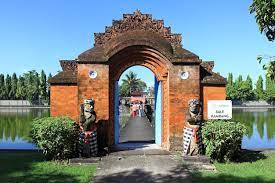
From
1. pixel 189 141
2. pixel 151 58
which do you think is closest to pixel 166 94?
pixel 151 58

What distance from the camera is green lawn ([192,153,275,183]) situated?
9.80 meters

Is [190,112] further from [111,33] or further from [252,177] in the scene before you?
[111,33]

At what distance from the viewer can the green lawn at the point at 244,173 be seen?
32.2ft

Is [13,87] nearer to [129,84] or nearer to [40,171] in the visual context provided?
[129,84]

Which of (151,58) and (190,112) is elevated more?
(151,58)

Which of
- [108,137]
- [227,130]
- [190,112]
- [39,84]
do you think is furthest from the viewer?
[39,84]

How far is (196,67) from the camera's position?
Result: 1343cm

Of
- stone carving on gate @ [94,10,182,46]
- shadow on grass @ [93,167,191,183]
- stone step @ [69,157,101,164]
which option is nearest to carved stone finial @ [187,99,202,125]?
shadow on grass @ [93,167,191,183]

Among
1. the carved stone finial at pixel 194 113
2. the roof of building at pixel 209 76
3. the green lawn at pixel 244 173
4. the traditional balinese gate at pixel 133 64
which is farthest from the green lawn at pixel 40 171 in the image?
the roof of building at pixel 209 76

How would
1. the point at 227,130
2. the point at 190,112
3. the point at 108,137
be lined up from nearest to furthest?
1. the point at 227,130
2. the point at 190,112
3. the point at 108,137

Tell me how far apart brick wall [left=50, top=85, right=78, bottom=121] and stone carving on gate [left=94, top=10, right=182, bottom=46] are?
78.0 inches

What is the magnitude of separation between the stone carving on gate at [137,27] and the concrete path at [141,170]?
13.7 feet

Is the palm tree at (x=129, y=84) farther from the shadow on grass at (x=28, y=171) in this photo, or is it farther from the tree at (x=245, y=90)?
the shadow on grass at (x=28, y=171)

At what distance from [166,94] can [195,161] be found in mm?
3103
